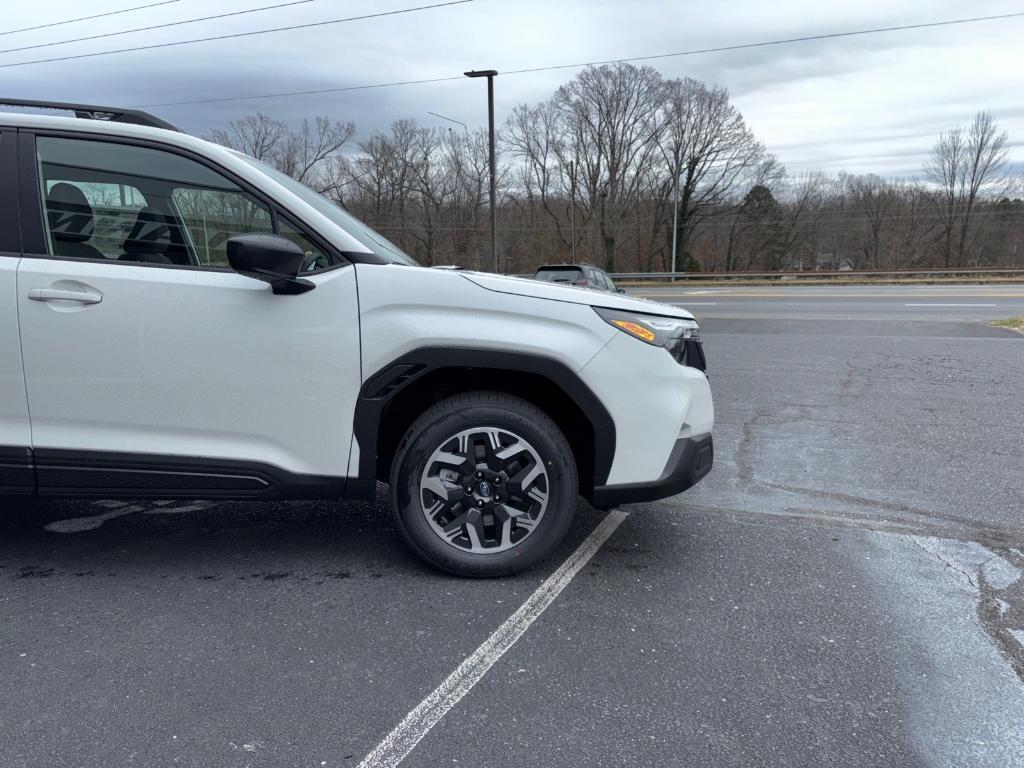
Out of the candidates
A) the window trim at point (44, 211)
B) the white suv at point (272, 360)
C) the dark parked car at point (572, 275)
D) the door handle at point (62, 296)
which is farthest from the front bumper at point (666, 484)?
the dark parked car at point (572, 275)

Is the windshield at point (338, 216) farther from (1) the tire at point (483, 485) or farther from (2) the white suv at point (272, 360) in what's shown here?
(1) the tire at point (483, 485)

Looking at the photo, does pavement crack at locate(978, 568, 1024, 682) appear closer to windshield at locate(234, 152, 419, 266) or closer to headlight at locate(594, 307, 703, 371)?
headlight at locate(594, 307, 703, 371)

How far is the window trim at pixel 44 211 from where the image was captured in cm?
317

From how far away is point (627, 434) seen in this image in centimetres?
326

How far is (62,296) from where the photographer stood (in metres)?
3.09

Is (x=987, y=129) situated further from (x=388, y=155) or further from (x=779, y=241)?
(x=388, y=155)

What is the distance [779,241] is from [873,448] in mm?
57938

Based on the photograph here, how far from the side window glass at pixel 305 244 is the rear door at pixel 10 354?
1109 mm

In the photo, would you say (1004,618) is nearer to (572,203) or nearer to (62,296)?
(62,296)

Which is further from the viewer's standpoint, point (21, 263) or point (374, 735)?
point (21, 263)

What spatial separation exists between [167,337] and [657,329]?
7.00ft

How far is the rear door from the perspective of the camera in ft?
10.2

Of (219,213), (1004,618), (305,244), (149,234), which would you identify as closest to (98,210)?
(149,234)

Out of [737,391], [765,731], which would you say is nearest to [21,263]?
[765,731]
